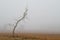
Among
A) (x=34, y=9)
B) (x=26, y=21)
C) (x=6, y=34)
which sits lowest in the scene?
(x=6, y=34)

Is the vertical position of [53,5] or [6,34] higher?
[53,5]

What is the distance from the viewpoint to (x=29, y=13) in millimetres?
1033

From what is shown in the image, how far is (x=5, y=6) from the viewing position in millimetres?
1033

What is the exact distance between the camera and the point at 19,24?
105cm

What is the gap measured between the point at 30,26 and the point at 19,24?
0.32 ft

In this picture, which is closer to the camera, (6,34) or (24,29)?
(6,34)

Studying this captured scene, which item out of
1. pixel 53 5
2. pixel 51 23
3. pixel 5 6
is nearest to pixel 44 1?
pixel 53 5

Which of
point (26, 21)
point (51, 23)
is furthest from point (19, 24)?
point (51, 23)

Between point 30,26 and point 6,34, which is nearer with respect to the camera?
point 6,34

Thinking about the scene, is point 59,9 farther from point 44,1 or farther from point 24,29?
point 24,29

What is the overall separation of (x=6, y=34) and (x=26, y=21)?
0.67 ft

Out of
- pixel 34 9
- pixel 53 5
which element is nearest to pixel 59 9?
pixel 53 5

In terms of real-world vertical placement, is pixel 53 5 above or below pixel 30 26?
above

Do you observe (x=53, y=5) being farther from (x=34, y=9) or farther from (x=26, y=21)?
(x=26, y=21)
